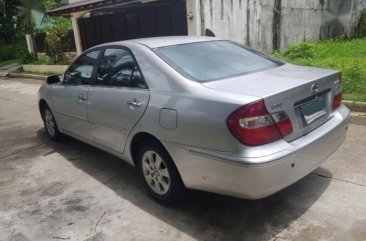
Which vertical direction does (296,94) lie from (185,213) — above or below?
above

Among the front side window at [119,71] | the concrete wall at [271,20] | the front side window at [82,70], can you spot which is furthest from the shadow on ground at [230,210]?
the concrete wall at [271,20]

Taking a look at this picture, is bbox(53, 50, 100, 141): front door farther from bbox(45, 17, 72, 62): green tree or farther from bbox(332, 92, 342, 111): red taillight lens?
bbox(45, 17, 72, 62): green tree

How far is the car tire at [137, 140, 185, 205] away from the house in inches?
314

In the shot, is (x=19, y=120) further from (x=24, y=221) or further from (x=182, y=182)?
(x=182, y=182)

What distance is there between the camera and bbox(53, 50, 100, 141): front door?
4633 mm

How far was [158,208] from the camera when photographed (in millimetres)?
3705

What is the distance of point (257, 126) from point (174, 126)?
2.40ft

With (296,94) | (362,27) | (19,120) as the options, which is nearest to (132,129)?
(296,94)

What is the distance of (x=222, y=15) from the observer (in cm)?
1145

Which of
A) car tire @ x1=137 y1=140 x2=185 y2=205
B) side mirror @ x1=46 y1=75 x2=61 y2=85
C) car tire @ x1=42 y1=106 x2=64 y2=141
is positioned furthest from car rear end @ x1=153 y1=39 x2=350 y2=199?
car tire @ x1=42 y1=106 x2=64 y2=141

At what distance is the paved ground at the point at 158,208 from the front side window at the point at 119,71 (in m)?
1.15

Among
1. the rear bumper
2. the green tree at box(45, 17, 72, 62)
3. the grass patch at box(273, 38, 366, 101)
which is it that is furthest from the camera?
the green tree at box(45, 17, 72, 62)

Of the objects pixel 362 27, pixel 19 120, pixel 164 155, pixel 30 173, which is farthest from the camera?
pixel 362 27

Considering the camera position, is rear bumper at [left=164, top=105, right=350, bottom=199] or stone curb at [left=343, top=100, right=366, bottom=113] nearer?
rear bumper at [left=164, top=105, right=350, bottom=199]
